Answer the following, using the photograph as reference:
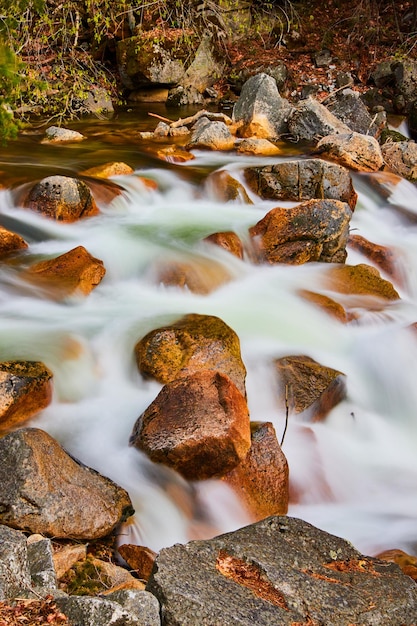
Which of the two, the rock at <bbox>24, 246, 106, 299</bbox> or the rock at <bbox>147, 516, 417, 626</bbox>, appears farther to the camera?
the rock at <bbox>24, 246, 106, 299</bbox>

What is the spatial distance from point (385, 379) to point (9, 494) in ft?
13.1

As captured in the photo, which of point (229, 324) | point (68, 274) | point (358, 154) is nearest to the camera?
point (229, 324)

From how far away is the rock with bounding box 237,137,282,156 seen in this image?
12.2 metres

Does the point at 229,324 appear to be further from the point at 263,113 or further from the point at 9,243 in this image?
the point at 263,113

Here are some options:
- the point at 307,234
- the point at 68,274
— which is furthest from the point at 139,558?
the point at 307,234

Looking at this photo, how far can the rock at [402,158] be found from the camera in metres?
12.0

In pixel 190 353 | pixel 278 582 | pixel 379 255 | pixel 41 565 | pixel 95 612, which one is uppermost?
pixel 95 612

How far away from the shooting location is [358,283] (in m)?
7.46

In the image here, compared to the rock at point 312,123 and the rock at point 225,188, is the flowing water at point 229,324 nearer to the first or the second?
the rock at point 225,188

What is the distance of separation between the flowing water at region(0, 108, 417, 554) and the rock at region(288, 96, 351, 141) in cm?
365

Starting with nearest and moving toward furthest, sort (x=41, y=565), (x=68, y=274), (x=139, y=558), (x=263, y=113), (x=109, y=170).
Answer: (x=41, y=565) < (x=139, y=558) < (x=68, y=274) < (x=109, y=170) < (x=263, y=113)

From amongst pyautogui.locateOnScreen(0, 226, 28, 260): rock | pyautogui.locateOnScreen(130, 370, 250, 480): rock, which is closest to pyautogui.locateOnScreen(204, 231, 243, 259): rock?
pyautogui.locateOnScreen(0, 226, 28, 260): rock

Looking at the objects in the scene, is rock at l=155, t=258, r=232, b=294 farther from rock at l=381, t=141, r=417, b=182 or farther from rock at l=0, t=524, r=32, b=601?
rock at l=381, t=141, r=417, b=182

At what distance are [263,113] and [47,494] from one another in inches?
464
